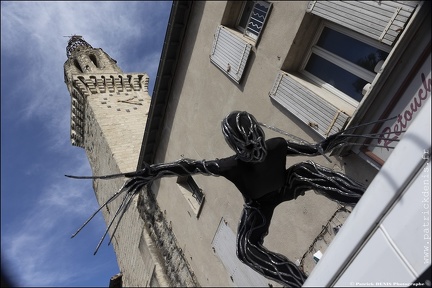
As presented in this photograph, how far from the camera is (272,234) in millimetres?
5102

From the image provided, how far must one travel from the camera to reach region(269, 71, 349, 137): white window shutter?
11.9ft

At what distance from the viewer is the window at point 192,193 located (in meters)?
7.22

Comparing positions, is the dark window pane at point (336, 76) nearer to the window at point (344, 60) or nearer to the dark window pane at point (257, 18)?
the window at point (344, 60)

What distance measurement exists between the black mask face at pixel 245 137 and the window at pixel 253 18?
234 centimetres

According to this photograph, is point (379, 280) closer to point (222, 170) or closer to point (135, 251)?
point (222, 170)

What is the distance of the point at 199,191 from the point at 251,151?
4718mm

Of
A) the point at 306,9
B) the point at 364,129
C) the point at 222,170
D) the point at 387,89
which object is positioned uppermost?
the point at 306,9

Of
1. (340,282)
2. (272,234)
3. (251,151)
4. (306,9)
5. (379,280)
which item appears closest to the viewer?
(379,280)

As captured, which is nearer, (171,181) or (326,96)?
(326,96)

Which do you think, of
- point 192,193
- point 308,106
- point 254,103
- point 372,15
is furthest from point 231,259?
point 372,15

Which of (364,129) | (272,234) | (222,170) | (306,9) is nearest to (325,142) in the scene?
(364,129)

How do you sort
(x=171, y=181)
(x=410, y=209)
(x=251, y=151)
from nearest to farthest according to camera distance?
(x=410, y=209)
(x=251, y=151)
(x=171, y=181)

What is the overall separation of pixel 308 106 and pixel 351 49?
809 millimetres

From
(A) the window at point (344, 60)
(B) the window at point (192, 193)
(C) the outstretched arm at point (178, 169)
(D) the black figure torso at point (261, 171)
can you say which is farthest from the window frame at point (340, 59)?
(B) the window at point (192, 193)
